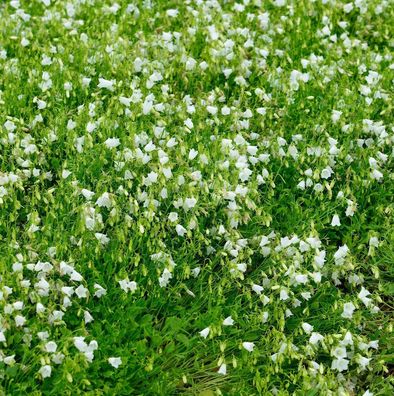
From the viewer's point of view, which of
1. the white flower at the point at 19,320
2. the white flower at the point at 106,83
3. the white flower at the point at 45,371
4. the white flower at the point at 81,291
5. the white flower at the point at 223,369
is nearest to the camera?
the white flower at the point at 45,371

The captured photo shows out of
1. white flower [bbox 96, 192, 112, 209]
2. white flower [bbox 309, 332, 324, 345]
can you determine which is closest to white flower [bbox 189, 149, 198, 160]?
white flower [bbox 96, 192, 112, 209]

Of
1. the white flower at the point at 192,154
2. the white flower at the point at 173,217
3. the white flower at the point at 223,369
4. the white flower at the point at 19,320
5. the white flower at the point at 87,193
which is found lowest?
the white flower at the point at 223,369

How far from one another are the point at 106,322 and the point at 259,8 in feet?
13.1

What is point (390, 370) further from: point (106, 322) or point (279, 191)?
point (106, 322)

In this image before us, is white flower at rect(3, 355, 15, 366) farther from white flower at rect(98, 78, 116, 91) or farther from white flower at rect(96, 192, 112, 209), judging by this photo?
white flower at rect(98, 78, 116, 91)

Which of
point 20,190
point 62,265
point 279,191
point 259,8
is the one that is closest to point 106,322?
point 62,265

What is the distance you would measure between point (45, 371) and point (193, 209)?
143 centimetres

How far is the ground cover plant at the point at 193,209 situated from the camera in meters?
4.60

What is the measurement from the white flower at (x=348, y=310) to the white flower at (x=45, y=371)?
1810 mm

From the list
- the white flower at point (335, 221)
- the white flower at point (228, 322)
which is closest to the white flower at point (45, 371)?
the white flower at point (228, 322)

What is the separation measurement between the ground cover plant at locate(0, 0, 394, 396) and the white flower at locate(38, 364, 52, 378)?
12mm

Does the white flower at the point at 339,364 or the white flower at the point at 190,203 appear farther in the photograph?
the white flower at the point at 190,203

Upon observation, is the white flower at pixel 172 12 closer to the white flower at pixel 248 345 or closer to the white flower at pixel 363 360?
the white flower at pixel 248 345

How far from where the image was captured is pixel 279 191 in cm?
568
